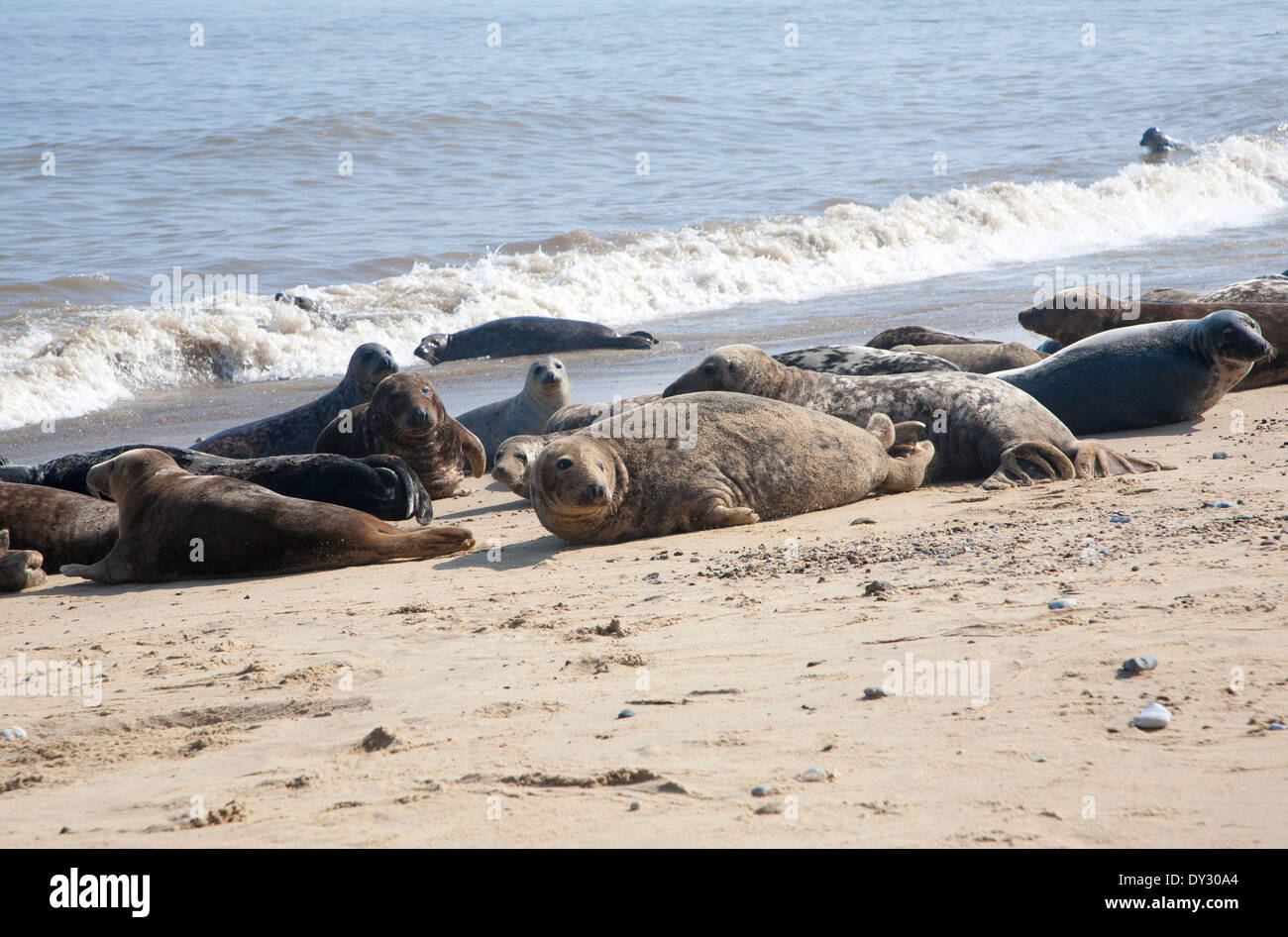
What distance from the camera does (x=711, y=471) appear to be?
614 centimetres

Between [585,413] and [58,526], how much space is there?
9.68 feet

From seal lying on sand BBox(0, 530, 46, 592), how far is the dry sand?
342 millimetres

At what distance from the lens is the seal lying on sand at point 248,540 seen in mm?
5801

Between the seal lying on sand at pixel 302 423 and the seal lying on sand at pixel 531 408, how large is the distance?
0.77 metres

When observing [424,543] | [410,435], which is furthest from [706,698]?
[410,435]

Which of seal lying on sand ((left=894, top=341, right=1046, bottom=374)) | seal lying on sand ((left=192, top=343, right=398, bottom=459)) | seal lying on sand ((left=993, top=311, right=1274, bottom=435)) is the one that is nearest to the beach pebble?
seal lying on sand ((left=993, top=311, right=1274, bottom=435))

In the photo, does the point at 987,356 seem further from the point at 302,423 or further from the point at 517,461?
the point at 302,423

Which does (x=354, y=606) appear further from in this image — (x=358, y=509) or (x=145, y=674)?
(x=358, y=509)

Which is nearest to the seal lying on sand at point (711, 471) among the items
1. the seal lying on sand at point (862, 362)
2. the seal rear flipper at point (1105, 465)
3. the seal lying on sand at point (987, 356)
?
the seal rear flipper at point (1105, 465)

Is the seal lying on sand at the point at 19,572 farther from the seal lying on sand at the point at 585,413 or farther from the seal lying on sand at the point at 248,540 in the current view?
the seal lying on sand at the point at 585,413

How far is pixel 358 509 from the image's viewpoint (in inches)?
259

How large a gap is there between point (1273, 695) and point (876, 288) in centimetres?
1324

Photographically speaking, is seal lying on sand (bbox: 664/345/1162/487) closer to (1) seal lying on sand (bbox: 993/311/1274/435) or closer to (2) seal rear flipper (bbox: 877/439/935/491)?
(2) seal rear flipper (bbox: 877/439/935/491)

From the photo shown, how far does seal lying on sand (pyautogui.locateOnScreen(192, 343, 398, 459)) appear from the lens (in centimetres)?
862
